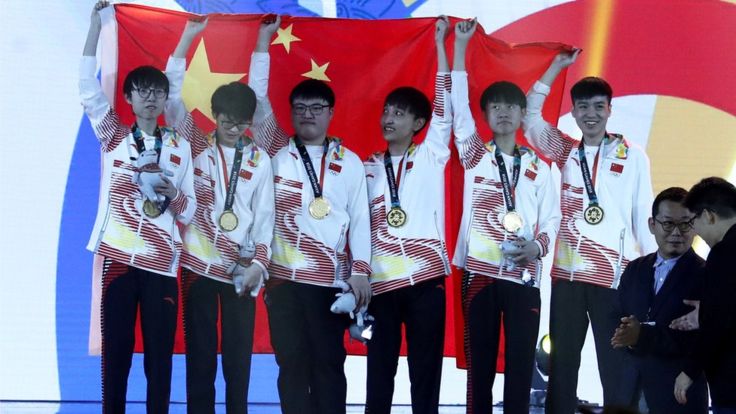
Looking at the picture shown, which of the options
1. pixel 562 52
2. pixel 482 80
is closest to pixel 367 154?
pixel 482 80

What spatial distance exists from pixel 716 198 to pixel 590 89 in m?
1.77

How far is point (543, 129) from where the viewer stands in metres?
5.72

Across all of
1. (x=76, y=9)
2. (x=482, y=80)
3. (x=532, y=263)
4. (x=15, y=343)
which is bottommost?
(x=15, y=343)

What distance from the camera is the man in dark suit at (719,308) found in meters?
3.82

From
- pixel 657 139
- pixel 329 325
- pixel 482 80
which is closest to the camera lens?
pixel 329 325

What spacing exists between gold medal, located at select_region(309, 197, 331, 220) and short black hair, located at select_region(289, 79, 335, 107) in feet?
1.64

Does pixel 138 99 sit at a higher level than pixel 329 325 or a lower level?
higher

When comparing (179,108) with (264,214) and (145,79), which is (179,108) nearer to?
(145,79)

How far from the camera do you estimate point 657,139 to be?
6309mm

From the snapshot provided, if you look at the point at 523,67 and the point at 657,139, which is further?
the point at 657,139

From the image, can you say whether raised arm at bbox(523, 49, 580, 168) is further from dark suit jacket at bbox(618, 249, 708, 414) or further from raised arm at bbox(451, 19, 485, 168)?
dark suit jacket at bbox(618, 249, 708, 414)

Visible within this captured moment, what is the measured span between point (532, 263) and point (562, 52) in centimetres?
118

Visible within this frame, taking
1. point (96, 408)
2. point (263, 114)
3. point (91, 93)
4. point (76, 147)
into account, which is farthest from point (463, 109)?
point (96, 408)

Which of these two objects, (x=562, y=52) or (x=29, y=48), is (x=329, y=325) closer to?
(x=562, y=52)
